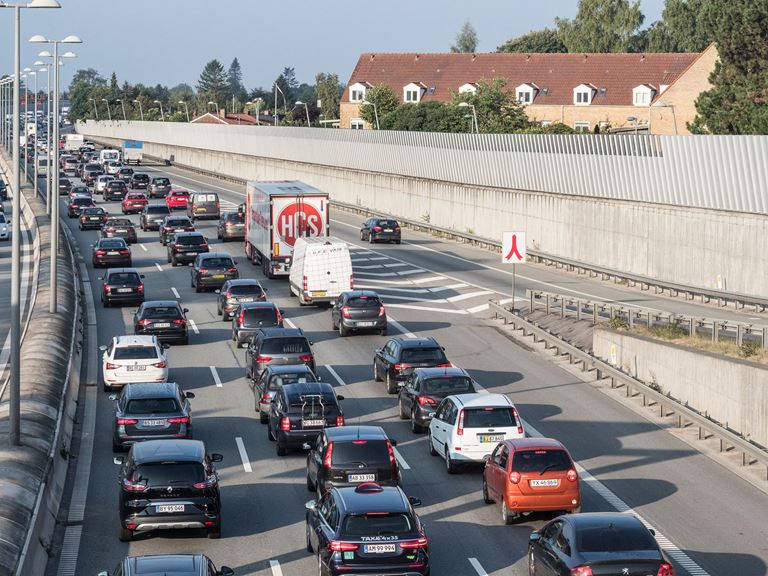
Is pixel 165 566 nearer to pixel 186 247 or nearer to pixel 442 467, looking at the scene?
pixel 442 467

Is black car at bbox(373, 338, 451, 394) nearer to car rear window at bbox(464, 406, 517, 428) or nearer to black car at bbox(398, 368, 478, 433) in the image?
black car at bbox(398, 368, 478, 433)

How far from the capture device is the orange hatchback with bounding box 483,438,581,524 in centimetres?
2109

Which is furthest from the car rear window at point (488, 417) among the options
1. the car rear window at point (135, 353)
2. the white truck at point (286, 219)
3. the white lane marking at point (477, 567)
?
the white truck at point (286, 219)

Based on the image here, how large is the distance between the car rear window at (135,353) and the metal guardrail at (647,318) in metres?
13.7

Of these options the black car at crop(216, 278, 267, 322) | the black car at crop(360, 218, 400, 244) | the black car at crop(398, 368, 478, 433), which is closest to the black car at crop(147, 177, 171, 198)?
the black car at crop(360, 218, 400, 244)

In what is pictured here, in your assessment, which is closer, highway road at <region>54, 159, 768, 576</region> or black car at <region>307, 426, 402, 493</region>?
highway road at <region>54, 159, 768, 576</region>

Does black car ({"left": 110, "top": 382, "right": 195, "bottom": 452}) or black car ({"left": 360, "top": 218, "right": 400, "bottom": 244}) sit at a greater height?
black car ({"left": 360, "top": 218, "right": 400, "bottom": 244})

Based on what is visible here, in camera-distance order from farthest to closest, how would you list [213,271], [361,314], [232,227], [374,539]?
[232,227] → [213,271] → [361,314] → [374,539]

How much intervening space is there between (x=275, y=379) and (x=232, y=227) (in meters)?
39.4

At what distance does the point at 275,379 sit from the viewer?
29.3m

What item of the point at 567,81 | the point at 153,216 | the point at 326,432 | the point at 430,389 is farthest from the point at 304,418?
the point at 567,81

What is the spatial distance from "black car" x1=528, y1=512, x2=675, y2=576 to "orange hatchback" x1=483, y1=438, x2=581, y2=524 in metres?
3.41

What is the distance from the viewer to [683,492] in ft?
78.7

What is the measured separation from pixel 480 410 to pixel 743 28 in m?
51.1
